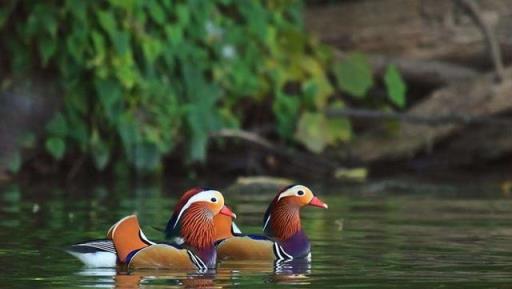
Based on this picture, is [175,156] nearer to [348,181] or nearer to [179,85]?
[179,85]

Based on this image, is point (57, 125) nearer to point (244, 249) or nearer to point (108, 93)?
point (108, 93)

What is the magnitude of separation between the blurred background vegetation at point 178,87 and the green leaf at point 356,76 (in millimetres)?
10

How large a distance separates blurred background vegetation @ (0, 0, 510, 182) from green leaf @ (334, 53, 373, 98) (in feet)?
0.03

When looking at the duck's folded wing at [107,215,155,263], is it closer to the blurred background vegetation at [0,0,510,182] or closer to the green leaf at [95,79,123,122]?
the blurred background vegetation at [0,0,510,182]

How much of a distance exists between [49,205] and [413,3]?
606 centimetres

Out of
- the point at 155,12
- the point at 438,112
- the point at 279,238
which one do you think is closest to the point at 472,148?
the point at 438,112

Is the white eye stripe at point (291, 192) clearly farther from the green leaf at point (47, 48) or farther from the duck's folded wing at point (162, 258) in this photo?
the green leaf at point (47, 48)

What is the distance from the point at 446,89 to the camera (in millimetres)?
16438

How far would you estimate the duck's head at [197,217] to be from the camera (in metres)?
7.97

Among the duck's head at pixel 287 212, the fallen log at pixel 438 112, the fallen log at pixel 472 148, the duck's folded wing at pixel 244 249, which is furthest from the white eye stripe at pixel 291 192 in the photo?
the fallen log at pixel 472 148

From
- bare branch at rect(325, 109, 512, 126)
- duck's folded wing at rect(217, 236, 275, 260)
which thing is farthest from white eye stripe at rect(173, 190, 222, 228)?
bare branch at rect(325, 109, 512, 126)

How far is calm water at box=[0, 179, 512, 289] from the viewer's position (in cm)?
725

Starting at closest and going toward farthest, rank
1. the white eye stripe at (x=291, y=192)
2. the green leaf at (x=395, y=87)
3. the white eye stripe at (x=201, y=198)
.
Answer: the white eye stripe at (x=201, y=198)
the white eye stripe at (x=291, y=192)
the green leaf at (x=395, y=87)

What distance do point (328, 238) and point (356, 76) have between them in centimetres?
684
